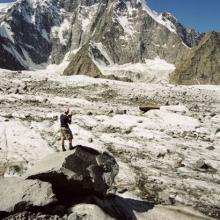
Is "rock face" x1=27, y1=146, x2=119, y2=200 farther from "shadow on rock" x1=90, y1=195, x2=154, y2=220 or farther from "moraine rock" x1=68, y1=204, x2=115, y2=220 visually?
"moraine rock" x1=68, y1=204, x2=115, y2=220

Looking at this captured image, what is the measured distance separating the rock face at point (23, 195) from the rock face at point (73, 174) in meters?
0.59

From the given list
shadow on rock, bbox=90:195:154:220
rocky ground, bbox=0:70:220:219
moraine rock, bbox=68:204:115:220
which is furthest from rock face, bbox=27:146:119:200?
rocky ground, bbox=0:70:220:219

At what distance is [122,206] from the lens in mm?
17281

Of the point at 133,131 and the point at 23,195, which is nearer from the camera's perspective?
the point at 23,195

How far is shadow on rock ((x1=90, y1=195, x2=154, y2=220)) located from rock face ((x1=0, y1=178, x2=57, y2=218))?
5.86ft

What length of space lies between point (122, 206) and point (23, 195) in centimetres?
392

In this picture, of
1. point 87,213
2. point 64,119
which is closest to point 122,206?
point 87,213

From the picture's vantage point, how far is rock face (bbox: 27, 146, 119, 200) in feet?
52.4

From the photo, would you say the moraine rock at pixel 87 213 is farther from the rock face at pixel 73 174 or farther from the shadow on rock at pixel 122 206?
the rock face at pixel 73 174

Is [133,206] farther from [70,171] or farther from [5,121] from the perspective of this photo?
[5,121]

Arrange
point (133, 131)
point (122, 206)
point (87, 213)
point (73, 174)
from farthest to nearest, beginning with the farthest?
point (133, 131) → point (122, 206) → point (73, 174) → point (87, 213)

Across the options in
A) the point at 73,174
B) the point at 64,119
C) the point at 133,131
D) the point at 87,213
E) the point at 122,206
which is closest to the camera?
the point at 87,213

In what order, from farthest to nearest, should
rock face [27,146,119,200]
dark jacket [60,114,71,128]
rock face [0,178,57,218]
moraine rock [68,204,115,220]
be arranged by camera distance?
1. dark jacket [60,114,71,128]
2. rock face [27,146,119,200]
3. moraine rock [68,204,115,220]
4. rock face [0,178,57,218]

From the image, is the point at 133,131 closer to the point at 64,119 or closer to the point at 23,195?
the point at 64,119
